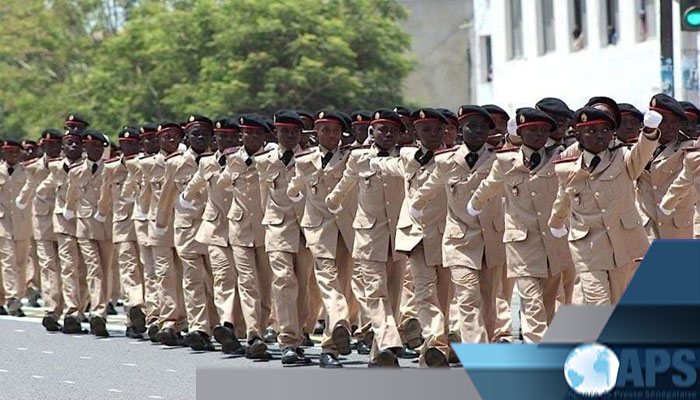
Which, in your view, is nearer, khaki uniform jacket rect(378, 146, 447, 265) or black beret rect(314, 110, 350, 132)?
khaki uniform jacket rect(378, 146, 447, 265)

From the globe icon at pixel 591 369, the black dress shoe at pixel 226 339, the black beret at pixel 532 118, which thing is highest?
the black beret at pixel 532 118

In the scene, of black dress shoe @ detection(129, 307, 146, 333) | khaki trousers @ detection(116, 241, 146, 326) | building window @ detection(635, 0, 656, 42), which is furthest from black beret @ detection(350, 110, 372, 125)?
building window @ detection(635, 0, 656, 42)

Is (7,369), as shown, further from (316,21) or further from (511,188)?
(316,21)

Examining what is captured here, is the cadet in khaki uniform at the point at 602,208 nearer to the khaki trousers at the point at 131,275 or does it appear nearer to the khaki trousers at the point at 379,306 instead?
the khaki trousers at the point at 379,306

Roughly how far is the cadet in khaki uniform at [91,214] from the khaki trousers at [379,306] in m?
4.98

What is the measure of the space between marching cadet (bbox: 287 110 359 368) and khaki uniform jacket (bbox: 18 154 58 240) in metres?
5.71

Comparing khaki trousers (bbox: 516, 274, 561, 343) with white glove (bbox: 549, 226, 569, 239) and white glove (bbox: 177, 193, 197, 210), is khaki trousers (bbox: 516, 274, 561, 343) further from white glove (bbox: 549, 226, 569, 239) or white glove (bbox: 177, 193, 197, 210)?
white glove (bbox: 177, 193, 197, 210)

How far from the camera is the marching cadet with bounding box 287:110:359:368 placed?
575 inches

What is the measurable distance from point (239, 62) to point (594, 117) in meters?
33.0

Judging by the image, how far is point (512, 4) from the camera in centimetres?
4203

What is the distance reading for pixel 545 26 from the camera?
3997 centimetres

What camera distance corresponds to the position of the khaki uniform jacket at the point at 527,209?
42.2 ft

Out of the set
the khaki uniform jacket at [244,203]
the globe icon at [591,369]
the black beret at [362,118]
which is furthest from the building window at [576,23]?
the globe icon at [591,369]

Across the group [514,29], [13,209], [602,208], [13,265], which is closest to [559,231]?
[602,208]
